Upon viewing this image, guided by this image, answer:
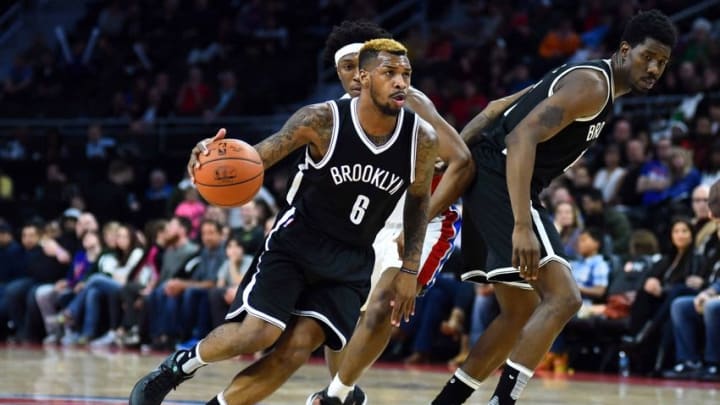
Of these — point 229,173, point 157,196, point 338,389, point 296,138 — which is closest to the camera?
point 229,173

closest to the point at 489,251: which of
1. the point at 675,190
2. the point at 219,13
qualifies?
the point at 675,190

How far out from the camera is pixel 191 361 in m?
5.35

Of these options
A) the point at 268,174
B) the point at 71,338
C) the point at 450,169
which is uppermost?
the point at 450,169

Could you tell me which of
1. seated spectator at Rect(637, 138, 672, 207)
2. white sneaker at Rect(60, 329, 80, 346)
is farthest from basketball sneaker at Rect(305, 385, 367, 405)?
white sneaker at Rect(60, 329, 80, 346)

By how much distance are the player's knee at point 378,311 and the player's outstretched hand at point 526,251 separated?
76 cm

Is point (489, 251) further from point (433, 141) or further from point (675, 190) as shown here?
point (675, 190)

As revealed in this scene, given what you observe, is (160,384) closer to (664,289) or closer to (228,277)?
(664,289)

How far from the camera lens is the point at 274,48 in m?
18.0

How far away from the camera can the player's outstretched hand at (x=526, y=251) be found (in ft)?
17.9

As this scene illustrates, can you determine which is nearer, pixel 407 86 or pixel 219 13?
pixel 407 86

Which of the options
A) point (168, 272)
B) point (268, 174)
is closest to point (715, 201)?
point (168, 272)

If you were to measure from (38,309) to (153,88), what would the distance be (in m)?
4.69

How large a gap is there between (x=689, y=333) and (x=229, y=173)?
5541 millimetres

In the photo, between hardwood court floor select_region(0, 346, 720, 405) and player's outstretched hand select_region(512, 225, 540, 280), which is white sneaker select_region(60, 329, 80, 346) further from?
player's outstretched hand select_region(512, 225, 540, 280)
